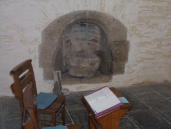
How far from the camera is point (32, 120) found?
109 cm

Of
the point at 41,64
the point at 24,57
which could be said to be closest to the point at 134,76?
the point at 41,64

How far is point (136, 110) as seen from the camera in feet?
9.46

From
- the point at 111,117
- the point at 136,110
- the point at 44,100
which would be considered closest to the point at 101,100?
the point at 111,117

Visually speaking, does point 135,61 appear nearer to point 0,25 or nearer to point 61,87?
point 61,87

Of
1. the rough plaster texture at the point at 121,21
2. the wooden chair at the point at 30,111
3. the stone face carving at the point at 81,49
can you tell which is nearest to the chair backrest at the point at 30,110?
the wooden chair at the point at 30,111

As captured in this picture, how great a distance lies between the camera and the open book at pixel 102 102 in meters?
1.72

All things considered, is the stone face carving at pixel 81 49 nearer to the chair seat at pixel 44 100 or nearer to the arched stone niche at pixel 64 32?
the arched stone niche at pixel 64 32

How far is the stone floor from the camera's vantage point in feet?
8.34

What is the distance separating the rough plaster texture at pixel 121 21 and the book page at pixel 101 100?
1.53 m

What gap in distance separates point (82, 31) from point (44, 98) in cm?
149

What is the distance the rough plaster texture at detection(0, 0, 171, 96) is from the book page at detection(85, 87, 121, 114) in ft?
5.01

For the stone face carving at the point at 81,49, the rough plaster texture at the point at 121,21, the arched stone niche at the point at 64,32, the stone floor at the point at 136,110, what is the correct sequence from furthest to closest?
the stone face carving at the point at 81,49 < the arched stone niche at the point at 64,32 < the rough plaster texture at the point at 121,21 < the stone floor at the point at 136,110

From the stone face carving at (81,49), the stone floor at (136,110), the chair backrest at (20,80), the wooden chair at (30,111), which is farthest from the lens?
the stone face carving at (81,49)

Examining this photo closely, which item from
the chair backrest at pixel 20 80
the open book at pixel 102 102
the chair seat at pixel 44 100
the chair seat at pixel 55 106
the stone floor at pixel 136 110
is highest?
the chair backrest at pixel 20 80
